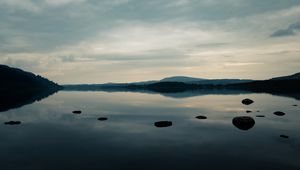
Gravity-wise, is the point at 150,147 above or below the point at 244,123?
below

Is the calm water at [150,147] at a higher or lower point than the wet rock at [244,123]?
lower

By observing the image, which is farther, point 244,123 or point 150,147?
point 244,123

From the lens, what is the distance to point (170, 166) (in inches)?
938

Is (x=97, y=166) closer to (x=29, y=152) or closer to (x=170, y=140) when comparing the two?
(x=29, y=152)

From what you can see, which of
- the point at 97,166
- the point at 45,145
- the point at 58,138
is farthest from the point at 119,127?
the point at 97,166

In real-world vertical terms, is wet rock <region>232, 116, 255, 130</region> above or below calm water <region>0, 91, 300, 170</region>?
above

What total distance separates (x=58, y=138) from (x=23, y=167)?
12.9 metres

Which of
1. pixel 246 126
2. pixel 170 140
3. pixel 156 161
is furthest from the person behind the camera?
pixel 246 126

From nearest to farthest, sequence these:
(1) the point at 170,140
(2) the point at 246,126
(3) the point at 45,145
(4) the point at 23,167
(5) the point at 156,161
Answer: (4) the point at 23,167 < (5) the point at 156,161 < (3) the point at 45,145 < (1) the point at 170,140 < (2) the point at 246,126

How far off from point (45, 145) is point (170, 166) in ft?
57.5

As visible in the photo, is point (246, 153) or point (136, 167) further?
point (246, 153)

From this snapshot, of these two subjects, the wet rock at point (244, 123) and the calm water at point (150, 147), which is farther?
the wet rock at point (244, 123)

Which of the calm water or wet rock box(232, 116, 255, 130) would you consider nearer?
the calm water

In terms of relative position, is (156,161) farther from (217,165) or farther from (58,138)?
(58,138)
